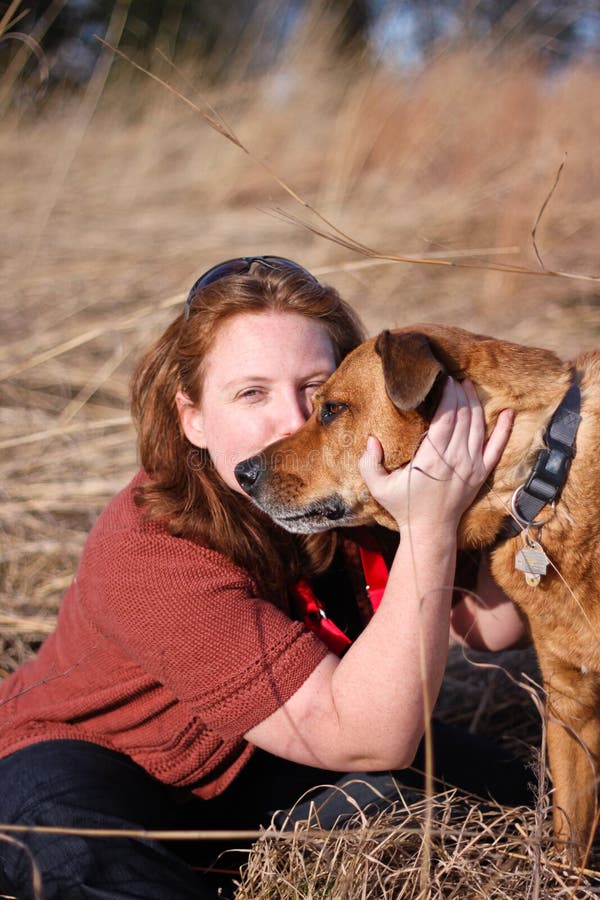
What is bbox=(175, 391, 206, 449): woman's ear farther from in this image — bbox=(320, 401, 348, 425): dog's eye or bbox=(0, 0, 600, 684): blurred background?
bbox=(0, 0, 600, 684): blurred background

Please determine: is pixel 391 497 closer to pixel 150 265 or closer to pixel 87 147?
pixel 150 265

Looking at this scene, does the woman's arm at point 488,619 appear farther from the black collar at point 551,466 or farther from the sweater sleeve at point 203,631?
the sweater sleeve at point 203,631

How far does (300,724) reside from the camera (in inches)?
77.0

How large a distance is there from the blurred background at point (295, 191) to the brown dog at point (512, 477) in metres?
1.98

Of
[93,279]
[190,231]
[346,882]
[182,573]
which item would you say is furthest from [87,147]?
[346,882]

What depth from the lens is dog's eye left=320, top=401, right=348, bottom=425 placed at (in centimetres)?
230

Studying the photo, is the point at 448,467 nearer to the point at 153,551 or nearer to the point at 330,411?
the point at 330,411

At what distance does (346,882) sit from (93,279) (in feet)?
17.4

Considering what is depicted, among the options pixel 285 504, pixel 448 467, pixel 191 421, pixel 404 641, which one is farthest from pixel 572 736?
pixel 191 421

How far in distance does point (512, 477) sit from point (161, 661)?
1025 millimetres

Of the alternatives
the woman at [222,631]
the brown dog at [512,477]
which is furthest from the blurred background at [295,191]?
the brown dog at [512,477]

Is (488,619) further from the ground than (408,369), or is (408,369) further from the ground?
(408,369)

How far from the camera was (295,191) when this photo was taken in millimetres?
6133

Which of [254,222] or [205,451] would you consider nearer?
[205,451]
